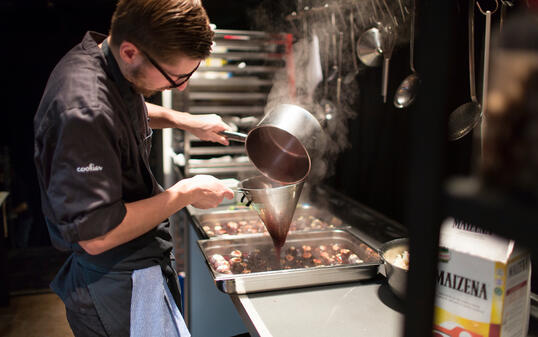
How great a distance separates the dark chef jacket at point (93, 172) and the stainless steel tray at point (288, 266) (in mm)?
291

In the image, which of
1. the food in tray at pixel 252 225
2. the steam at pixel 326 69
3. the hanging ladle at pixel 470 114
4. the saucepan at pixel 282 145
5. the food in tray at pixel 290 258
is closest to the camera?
the hanging ladle at pixel 470 114

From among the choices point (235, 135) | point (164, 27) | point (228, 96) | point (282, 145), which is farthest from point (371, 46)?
point (228, 96)

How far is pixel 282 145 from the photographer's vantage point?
6.35 feet

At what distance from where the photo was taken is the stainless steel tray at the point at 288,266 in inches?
61.9

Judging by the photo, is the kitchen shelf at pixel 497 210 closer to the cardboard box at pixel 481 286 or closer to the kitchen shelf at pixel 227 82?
the cardboard box at pixel 481 286

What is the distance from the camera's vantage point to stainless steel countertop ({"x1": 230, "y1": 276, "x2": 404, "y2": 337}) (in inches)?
53.2

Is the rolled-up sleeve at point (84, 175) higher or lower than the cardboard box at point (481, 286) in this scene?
higher

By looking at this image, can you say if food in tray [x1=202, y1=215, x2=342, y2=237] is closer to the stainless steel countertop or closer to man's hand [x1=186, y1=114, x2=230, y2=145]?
man's hand [x1=186, y1=114, x2=230, y2=145]

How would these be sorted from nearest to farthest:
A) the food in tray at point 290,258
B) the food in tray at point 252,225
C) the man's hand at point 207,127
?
the food in tray at point 290,258 → the man's hand at point 207,127 → the food in tray at point 252,225

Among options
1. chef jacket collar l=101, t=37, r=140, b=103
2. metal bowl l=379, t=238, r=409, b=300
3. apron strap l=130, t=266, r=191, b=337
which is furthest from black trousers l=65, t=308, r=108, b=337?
metal bowl l=379, t=238, r=409, b=300

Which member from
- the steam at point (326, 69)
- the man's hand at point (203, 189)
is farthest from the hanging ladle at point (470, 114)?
the man's hand at point (203, 189)

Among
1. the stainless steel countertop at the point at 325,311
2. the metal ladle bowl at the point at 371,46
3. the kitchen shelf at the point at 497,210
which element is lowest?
the stainless steel countertop at the point at 325,311

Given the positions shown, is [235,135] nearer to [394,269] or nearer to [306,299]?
[306,299]

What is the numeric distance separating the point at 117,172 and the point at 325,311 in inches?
30.7
